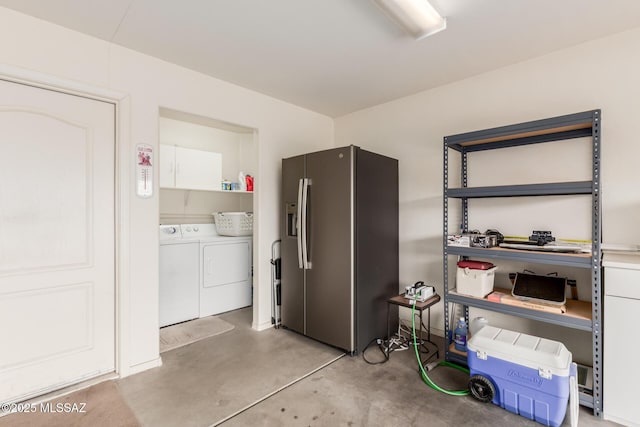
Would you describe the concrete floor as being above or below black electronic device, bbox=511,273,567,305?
below

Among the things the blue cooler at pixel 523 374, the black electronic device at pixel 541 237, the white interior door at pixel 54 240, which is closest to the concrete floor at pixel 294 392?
the blue cooler at pixel 523 374

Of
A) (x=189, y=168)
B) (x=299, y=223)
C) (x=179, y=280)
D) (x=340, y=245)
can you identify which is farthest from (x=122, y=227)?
(x=189, y=168)

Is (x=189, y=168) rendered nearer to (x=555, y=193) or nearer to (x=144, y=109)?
(x=144, y=109)

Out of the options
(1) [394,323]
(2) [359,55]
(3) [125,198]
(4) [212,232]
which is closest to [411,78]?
(2) [359,55]

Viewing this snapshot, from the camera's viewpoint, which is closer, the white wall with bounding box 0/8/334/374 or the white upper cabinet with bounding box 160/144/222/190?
the white wall with bounding box 0/8/334/374

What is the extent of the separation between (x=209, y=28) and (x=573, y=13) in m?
2.36

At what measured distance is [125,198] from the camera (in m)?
2.35

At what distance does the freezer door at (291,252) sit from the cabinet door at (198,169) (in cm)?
150

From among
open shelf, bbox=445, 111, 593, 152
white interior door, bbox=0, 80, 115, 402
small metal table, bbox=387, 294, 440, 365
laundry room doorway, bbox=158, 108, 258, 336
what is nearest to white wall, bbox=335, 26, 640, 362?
open shelf, bbox=445, 111, 593, 152

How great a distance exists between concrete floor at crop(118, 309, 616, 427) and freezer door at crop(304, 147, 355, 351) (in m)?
0.24

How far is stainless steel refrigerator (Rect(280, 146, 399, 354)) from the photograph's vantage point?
2652 mm

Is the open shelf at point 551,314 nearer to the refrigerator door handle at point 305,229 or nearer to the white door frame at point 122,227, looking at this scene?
the refrigerator door handle at point 305,229

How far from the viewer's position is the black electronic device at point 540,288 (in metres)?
2.12

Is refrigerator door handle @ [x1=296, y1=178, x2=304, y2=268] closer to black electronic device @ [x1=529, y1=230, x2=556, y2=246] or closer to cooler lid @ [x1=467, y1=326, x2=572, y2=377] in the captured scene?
cooler lid @ [x1=467, y1=326, x2=572, y2=377]
